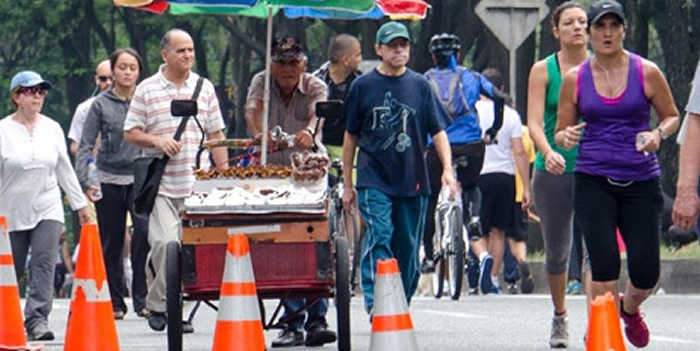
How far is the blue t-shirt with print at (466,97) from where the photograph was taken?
735 inches

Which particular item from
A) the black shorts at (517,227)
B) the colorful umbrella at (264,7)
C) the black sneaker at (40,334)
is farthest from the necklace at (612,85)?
the black shorts at (517,227)

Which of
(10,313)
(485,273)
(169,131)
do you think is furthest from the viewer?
(485,273)

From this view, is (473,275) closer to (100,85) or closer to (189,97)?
(100,85)

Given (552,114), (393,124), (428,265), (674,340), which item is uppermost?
(552,114)

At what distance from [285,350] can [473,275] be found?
757 centimetres

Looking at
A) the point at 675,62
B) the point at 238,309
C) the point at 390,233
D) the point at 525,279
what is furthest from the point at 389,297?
the point at 675,62

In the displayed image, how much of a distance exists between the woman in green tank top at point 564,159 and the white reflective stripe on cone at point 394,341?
358 centimetres

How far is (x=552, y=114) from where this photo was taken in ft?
41.2

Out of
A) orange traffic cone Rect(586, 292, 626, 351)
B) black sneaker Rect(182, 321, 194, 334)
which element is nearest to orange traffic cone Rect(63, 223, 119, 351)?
black sneaker Rect(182, 321, 194, 334)

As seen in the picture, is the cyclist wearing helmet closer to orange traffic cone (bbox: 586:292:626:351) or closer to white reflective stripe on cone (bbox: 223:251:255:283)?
white reflective stripe on cone (bbox: 223:251:255:283)

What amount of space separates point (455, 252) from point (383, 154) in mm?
5609

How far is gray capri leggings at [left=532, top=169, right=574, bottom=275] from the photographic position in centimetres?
1263

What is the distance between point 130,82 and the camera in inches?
661

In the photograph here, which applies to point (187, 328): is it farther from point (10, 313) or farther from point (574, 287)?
point (574, 287)
